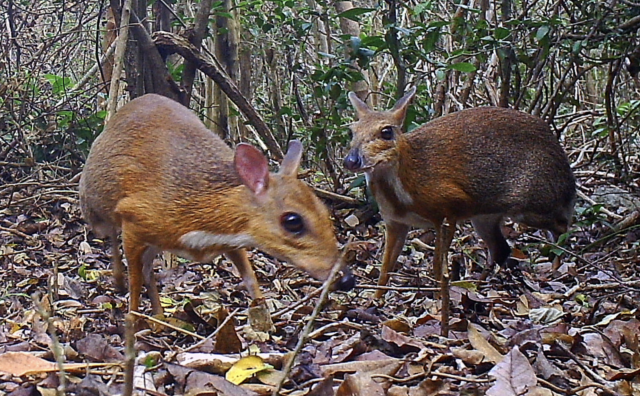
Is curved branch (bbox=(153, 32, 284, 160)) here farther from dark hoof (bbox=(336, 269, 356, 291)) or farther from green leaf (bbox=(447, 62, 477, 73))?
dark hoof (bbox=(336, 269, 356, 291))

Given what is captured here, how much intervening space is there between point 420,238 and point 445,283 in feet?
13.9

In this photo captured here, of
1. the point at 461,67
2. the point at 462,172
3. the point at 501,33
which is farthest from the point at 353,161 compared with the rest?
the point at 501,33

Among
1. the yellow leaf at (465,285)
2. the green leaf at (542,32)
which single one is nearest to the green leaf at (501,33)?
the green leaf at (542,32)

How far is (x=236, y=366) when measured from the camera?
10.6 ft

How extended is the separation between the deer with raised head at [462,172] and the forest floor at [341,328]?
0.33m

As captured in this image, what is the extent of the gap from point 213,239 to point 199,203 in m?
0.22

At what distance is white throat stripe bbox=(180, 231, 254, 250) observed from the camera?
4410mm

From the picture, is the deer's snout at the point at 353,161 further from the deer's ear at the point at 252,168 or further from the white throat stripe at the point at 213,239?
the white throat stripe at the point at 213,239

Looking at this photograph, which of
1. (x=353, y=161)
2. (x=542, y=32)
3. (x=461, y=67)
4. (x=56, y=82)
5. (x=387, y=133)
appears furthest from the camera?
(x=56, y=82)

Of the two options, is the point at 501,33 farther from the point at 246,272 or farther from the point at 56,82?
the point at 56,82

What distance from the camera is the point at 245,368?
10.6 ft

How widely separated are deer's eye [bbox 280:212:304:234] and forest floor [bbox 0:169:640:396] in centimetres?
44

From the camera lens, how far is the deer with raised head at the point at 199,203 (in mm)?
4332

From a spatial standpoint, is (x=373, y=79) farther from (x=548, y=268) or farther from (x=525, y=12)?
(x=548, y=268)
